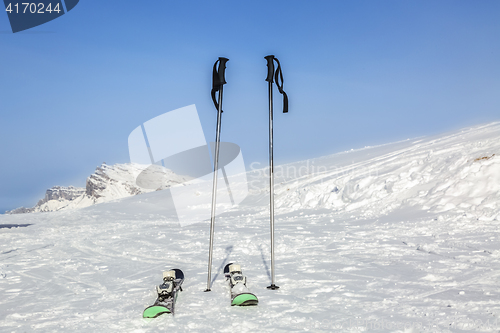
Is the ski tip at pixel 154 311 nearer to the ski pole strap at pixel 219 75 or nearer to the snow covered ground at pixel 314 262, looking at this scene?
the snow covered ground at pixel 314 262

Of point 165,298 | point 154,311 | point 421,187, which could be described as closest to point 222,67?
point 165,298

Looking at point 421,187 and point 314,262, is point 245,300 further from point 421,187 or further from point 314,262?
point 421,187

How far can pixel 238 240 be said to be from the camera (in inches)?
351

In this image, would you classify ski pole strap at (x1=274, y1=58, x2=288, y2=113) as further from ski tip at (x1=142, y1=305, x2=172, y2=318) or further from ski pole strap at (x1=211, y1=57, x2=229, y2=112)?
ski tip at (x1=142, y1=305, x2=172, y2=318)

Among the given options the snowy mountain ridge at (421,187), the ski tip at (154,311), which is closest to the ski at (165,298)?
the ski tip at (154,311)

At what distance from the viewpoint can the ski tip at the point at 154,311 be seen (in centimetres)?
386

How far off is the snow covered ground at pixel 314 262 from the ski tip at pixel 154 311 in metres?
0.07

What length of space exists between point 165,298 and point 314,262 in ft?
10.1

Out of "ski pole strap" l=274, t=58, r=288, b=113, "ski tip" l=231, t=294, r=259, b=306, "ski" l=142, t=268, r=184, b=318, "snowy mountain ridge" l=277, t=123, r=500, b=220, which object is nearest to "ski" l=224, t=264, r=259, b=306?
"ski tip" l=231, t=294, r=259, b=306

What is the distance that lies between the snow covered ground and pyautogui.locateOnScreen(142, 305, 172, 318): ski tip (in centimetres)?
7

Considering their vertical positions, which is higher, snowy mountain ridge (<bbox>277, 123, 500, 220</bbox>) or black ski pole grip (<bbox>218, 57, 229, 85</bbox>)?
black ski pole grip (<bbox>218, 57, 229, 85</bbox>)

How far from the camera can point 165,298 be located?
415cm

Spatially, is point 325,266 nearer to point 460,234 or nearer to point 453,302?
point 453,302

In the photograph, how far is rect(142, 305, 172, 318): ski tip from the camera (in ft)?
12.7
